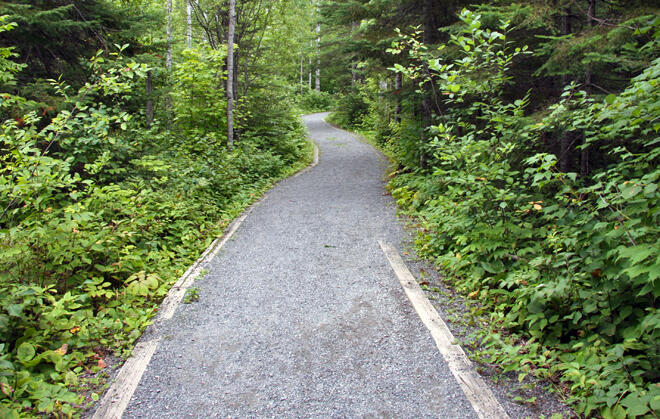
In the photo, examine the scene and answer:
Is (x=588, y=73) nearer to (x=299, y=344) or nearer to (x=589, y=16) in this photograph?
(x=589, y=16)

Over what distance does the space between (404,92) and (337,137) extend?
44.5 feet

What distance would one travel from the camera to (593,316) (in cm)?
334

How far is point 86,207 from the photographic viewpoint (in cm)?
533

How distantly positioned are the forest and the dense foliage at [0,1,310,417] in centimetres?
3

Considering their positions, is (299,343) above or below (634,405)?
below

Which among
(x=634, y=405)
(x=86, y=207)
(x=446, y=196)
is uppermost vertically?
(x=86, y=207)

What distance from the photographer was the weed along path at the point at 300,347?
3055 millimetres

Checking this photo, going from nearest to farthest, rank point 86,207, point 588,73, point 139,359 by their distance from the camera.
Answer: point 139,359 → point 86,207 → point 588,73

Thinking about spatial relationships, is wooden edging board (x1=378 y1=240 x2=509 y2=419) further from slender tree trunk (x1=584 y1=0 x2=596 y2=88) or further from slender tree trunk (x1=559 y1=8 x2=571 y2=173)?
slender tree trunk (x1=584 y1=0 x2=596 y2=88)

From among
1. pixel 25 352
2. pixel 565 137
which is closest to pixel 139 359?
pixel 25 352

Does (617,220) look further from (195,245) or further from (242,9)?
(242,9)

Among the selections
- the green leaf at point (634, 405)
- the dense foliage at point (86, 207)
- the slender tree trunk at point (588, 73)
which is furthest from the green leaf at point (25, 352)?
the slender tree trunk at point (588, 73)

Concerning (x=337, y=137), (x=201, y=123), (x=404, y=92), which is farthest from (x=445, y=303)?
(x=337, y=137)

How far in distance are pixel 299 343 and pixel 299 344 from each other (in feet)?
0.05
